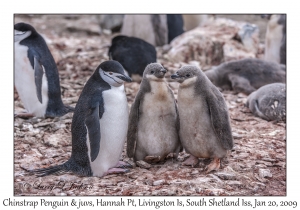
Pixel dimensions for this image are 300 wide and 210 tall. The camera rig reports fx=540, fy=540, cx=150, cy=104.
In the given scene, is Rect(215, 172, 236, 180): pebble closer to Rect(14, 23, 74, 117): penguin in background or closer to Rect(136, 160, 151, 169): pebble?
Rect(136, 160, 151, 169): pebble

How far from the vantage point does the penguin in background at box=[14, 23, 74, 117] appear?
19.4 ft

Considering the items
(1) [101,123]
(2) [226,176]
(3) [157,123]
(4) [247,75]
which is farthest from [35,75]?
(4) [247,75]

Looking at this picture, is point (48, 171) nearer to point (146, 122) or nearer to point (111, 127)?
point (111, 127)

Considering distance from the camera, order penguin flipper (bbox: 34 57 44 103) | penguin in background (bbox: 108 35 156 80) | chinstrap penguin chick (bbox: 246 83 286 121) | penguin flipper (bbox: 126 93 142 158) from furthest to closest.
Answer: penguin in background (bbox: 108 35 156 80)
chinstrap penguin chick (bbox: 246 83 286 121)
penguin flipper (bbox: 34 57 44 103)
penguin flipper (bbox: 126 93 142 158)

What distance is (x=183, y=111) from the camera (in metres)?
4.53

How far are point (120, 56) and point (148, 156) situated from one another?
3245 millimetres

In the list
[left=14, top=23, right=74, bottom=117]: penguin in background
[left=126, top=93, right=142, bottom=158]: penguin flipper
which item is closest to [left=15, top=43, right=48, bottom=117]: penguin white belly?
[left=14, top=23, right=74, bottom=117]: penguin in background

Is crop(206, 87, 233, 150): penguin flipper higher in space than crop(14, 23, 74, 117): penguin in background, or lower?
lower

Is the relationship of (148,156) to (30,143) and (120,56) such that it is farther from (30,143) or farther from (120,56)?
(120,56)

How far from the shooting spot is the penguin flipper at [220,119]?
4426 millimetres

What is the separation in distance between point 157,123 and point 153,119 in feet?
0.16

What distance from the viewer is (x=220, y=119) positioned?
14.5ft

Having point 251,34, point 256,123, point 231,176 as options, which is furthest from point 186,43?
point 231,176

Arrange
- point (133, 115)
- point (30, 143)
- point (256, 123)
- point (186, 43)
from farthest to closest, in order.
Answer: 1. point (186, 43)
2. point (256, 123)
3. point (30, 143)
4. point (133, 115)
